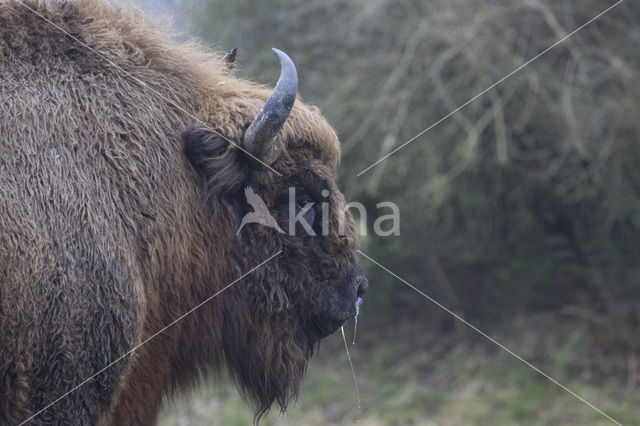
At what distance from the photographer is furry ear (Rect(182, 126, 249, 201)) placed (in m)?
3.14

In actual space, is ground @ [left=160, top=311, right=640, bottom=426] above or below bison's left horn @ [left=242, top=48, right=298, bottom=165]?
below

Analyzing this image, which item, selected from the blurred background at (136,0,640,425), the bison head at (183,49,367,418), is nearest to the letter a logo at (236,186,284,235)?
the bison head at (183,49,367,418)

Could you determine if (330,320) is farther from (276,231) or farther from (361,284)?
(276,231)

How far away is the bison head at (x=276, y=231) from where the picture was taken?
10.5 ft

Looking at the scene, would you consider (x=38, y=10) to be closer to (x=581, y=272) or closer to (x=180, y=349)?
(x=180, y=349)

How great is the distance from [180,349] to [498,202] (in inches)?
211

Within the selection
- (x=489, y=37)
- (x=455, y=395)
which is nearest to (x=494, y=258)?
(x=455, y=395)

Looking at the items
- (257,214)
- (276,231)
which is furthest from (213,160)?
(276,231)

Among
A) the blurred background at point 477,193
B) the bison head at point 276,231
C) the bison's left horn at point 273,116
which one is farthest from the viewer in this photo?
the blurred background at point 477,193

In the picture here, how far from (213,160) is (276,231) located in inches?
18.2

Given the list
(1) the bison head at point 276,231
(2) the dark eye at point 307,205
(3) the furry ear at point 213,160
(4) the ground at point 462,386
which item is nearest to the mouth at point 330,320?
(1) the bison head at point 276,231

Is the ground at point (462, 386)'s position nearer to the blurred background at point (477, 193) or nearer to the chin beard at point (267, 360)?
the blurred background at point (477, 193)

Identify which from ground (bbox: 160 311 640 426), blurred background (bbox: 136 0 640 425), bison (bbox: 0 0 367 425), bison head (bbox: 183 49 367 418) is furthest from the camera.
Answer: blurred background (bbox: 136 0 640 425)

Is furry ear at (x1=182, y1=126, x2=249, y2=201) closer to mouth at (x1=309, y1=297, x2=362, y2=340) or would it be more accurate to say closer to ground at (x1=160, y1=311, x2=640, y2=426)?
mouth at (x1=309, y1=297, x2=362, y2=340)
